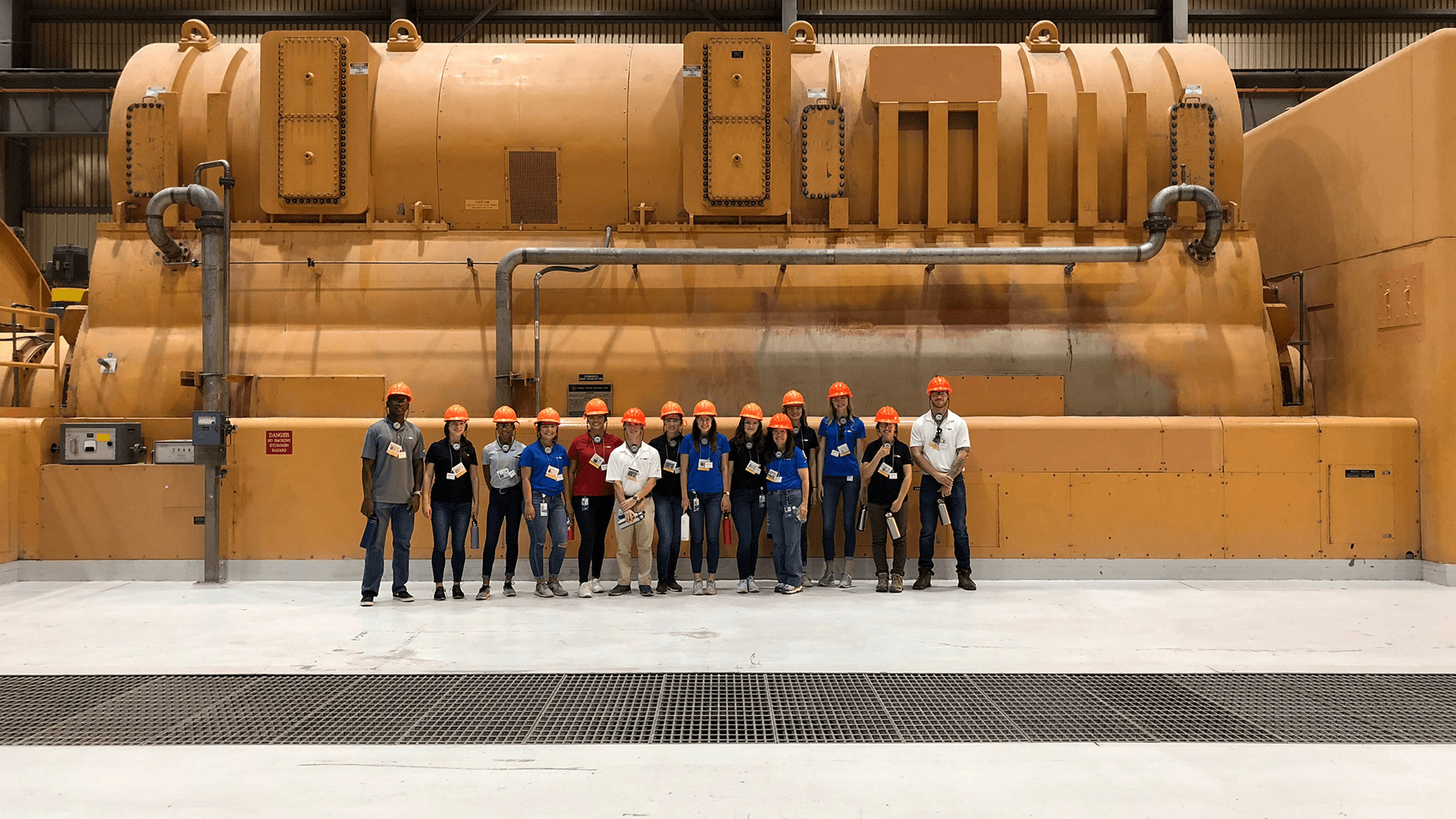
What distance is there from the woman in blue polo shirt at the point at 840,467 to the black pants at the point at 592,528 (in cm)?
198

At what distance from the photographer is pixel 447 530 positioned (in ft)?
27.4

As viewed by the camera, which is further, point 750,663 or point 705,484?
point 705,484

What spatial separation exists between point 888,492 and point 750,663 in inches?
125

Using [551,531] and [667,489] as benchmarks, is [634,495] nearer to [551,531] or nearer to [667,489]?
[667,489]

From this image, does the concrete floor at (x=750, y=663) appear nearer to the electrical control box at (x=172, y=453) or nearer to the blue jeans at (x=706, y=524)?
the blue jeans at (x=706, y=524)

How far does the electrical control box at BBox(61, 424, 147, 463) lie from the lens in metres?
9.06

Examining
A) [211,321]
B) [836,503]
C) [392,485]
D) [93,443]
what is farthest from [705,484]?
[93,443]

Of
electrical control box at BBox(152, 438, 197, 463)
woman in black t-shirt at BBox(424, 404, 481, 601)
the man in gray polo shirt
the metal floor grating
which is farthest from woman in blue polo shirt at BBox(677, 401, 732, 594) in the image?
electrical control box at BBox(152, 438, 197, 463)

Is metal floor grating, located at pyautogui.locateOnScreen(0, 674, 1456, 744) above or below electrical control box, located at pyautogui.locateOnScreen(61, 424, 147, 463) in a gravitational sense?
below

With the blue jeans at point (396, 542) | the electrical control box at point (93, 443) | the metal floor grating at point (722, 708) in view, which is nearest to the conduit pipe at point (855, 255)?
the blue jeans at point (396, 542)

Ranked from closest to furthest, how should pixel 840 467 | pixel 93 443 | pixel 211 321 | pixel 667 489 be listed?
1. pixel 667 489
2. pixel 840 467
3. pixel 93 443
4. pixel 211 321

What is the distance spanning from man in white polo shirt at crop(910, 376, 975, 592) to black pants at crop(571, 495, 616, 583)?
112 inches

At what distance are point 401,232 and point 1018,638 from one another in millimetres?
7303

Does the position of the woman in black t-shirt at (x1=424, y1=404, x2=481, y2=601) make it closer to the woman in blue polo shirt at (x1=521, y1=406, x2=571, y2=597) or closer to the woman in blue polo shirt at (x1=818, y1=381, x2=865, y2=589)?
the woman in blue polo shirt at (x1=521, y1=406, x2=571, y2=597)
